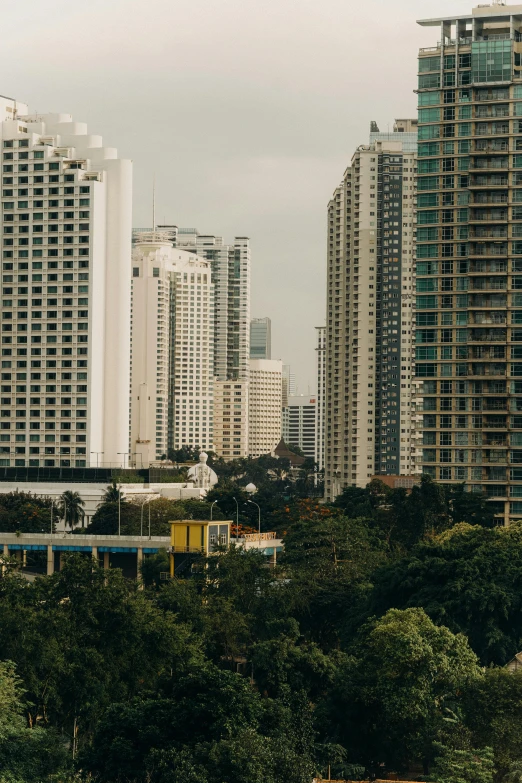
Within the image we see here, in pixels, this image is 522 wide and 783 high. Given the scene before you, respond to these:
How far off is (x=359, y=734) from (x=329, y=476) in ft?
337

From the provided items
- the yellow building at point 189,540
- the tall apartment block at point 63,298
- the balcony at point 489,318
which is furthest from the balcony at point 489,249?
the tall apartment block at point 63,298

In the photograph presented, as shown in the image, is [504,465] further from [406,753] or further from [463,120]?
[406,753]

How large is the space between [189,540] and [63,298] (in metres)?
43.0

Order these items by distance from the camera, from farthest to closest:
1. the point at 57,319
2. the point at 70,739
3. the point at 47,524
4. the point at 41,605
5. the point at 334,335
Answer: the point at 334,335, the point at 57,319, the point at 47,524, the point at 41,605, the point at 70,739

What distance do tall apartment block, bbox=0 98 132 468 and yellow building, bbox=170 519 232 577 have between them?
37.4m

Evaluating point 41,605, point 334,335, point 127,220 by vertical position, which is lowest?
point 41,605

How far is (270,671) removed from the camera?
Result: 51812 millimetres

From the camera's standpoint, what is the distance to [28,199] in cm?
12481

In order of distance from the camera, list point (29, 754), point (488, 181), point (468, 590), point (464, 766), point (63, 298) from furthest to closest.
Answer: point (63, 298), point (488, 181), point (468, 590), point (29, 754), point (464, 766)

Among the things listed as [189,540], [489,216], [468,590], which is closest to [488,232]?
[489,216]

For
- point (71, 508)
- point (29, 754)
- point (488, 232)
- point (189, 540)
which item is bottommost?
point (29, 754)

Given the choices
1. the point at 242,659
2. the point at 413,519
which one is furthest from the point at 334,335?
the point at 242,659

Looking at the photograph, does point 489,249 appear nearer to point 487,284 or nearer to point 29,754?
point 487,284

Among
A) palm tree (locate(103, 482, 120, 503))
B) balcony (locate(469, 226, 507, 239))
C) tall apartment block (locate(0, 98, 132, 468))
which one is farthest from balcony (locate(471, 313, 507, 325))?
tall apartment block (locate(0, 98, 132, 468))
